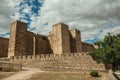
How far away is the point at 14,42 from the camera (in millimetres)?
31625

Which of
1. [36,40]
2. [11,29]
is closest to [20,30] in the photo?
[11,29]

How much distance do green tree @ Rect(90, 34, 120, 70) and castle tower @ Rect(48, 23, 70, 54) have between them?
11.8 m

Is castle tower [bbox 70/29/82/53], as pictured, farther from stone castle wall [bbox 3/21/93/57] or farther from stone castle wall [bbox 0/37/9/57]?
stone castle wall [bbox 0/37/9/57]

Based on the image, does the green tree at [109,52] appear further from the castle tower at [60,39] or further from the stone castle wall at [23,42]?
the stone castle wall at [23,42]

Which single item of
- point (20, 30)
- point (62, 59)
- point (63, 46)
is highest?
point (20, 30)

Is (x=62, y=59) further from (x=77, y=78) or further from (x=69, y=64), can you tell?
(x=77, y=78)

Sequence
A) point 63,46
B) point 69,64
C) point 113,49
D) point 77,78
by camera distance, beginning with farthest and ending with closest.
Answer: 1. point 63,46
2. point 69,64
3. point 113,49
4. point 77,78

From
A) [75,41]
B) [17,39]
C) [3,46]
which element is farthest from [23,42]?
[75,41]

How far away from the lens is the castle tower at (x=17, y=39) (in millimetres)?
31453

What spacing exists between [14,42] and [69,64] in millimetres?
12248

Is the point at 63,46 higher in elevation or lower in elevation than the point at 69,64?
higher

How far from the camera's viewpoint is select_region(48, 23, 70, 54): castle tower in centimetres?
3397

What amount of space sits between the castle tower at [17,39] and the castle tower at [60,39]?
22.1 ft

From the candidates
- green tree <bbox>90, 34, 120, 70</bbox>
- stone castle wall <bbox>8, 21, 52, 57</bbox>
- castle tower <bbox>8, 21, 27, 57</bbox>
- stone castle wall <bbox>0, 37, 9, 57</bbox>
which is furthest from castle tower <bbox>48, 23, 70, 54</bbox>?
green tree <bbox>90, 34, 120, 70</bbox>
